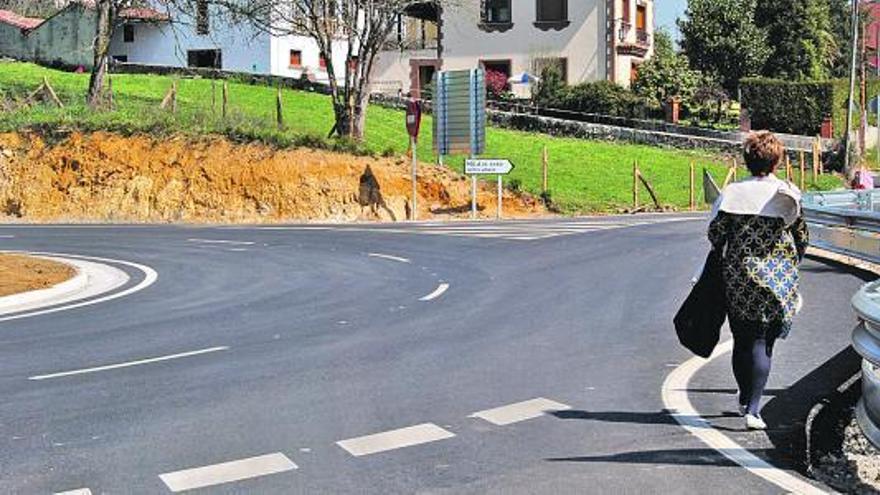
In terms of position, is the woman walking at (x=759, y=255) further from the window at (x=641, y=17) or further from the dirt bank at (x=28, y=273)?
the window at (x=641, y=17)

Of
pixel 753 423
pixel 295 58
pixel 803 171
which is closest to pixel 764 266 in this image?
pixel 753 423

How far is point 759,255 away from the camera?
6.21 m

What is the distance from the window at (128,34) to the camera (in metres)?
63.5

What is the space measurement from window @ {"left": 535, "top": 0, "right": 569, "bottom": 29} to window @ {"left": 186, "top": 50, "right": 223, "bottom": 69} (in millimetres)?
19723

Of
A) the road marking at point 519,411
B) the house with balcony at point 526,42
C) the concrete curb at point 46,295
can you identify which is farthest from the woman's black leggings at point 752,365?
the house with balcony at point 526,42

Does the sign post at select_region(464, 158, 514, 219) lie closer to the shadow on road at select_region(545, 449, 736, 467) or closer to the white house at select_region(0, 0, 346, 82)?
the shadow on road at select_region(545, 449, 736, 467)

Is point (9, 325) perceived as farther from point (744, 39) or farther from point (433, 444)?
point (744, 39)

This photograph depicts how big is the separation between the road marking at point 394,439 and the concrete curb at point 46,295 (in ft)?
25.7

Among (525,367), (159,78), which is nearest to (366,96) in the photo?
(159,78)

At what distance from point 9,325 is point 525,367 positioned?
6.18 m

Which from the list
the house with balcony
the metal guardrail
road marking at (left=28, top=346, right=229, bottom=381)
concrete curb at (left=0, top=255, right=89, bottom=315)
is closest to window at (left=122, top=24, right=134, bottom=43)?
the house with balcony

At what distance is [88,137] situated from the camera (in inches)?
1374

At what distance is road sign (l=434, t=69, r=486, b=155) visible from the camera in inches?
1278

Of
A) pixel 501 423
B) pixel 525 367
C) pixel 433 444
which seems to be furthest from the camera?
pixel 525 367
